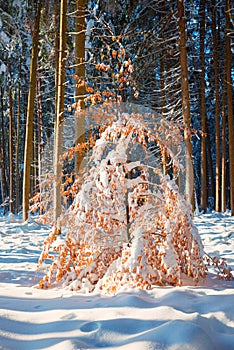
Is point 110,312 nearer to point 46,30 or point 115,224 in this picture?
point 115,224

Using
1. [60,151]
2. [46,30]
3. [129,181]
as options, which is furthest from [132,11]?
[129,181]

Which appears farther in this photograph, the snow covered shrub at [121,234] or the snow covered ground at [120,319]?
the snow covered shrub at [121,234]

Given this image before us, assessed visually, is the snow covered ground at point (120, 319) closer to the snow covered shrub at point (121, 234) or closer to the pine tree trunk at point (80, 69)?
the snow covered shrub at point (121, 234)

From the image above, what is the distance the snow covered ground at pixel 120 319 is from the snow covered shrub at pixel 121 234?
0.25 meters

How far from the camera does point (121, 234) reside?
13.2 ft

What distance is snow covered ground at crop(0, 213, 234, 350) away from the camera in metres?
2.05

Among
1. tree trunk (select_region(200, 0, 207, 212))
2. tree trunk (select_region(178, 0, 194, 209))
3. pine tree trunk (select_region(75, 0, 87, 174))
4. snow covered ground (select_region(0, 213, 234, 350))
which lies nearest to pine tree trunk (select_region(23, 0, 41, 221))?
pine tree trunk (select_region(75, 0, 87, 174))

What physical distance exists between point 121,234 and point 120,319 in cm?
165

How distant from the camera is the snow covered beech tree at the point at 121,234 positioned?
11.5 ft

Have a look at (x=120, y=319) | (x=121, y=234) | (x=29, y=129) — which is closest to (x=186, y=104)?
(x=29, y=129)

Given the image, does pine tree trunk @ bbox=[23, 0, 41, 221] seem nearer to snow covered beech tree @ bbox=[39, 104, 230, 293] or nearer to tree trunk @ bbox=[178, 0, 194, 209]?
tree trunk @ bbox=[178, 0, 194, 209]

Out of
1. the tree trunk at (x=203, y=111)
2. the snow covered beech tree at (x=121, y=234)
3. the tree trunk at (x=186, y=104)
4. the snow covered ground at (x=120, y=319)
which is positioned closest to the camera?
the snow covered ground at (x=120, y=319)

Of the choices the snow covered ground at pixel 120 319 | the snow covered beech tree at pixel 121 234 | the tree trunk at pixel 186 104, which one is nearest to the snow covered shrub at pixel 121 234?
the snow covered beech tree at pixel 121 234

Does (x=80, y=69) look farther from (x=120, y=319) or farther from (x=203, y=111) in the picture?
(x=203, y=111)
